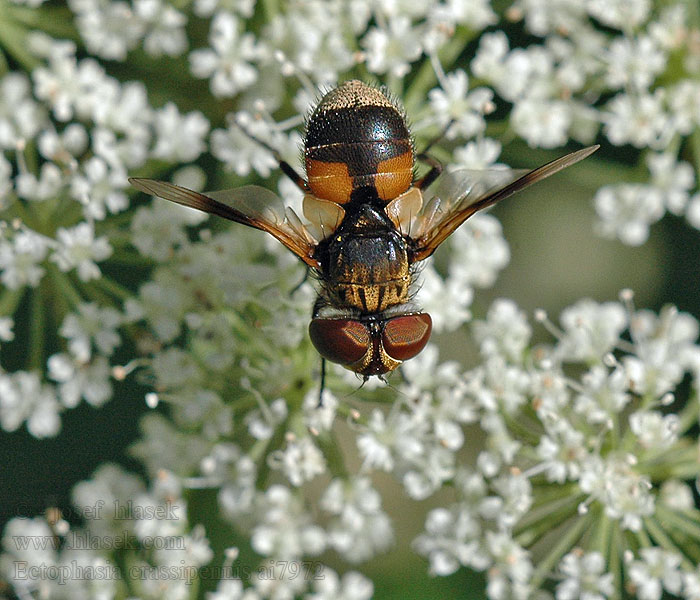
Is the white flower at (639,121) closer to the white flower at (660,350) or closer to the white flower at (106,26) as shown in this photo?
the white flower at (660,350)

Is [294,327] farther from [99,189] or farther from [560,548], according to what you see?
[560,548]

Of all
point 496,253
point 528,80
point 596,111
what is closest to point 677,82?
point 596,111

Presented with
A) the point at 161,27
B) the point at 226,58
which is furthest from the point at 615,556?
the point at 161,27

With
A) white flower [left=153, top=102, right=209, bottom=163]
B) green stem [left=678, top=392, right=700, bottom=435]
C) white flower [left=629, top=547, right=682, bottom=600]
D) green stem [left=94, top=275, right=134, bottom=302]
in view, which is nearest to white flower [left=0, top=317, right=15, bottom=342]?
green stem [left=94, top=275, right=134, bottom=302]

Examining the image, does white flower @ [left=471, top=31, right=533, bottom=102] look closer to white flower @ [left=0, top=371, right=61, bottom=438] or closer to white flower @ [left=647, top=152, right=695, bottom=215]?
white flower @ [left=647, top=152, right=695, bottom=215]

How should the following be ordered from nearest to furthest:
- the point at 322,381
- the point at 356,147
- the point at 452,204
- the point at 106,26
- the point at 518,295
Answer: the point at 356,147 → the point at 452,204 → the point at 322,381 → the point at 106,26 → the point at 518,295

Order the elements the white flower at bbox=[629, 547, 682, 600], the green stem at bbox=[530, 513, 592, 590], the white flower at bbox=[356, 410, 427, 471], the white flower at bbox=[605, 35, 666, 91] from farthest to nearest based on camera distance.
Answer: the white flower at bbox=[605, 35, 666, 91], the white flower at bbox=[356, 410, 427, 471], the green stem at bbox=[530, 513, 592, 590], the white flower at bbox=[629, 547, 682, 600]

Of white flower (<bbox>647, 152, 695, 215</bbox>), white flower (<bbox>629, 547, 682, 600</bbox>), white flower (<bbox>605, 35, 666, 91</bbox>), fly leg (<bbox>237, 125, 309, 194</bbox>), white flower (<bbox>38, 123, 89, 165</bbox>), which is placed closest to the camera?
fly leg (<bbox>237, 125, 309, 194</bbox>)
